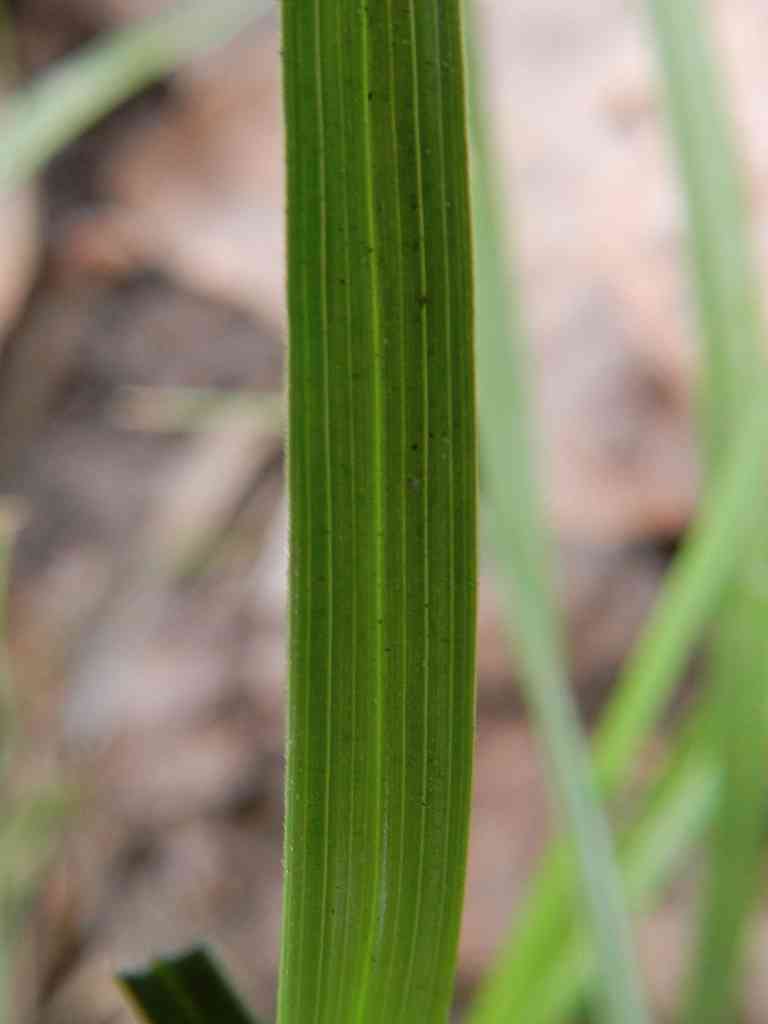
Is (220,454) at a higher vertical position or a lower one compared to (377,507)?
higher

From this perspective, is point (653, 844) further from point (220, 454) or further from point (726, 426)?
point (220, 454)

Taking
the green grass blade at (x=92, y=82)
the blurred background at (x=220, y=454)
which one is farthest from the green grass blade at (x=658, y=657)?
the green grass blade at (x=92, y=82)

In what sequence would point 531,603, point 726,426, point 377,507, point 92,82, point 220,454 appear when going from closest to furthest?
point 377,507
point 531,603
point 726,426
point 92,82
point 220,454

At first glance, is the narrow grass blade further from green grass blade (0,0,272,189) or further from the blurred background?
green grass blade (0,0,272,189)

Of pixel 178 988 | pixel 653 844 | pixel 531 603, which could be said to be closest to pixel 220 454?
pixel 653 844

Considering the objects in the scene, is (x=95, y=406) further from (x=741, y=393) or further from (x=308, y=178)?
(x=308, y=178)

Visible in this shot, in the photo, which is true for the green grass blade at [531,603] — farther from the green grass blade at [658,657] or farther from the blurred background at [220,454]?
the blurred background at [220,454]

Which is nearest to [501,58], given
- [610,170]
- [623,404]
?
[610,170]
